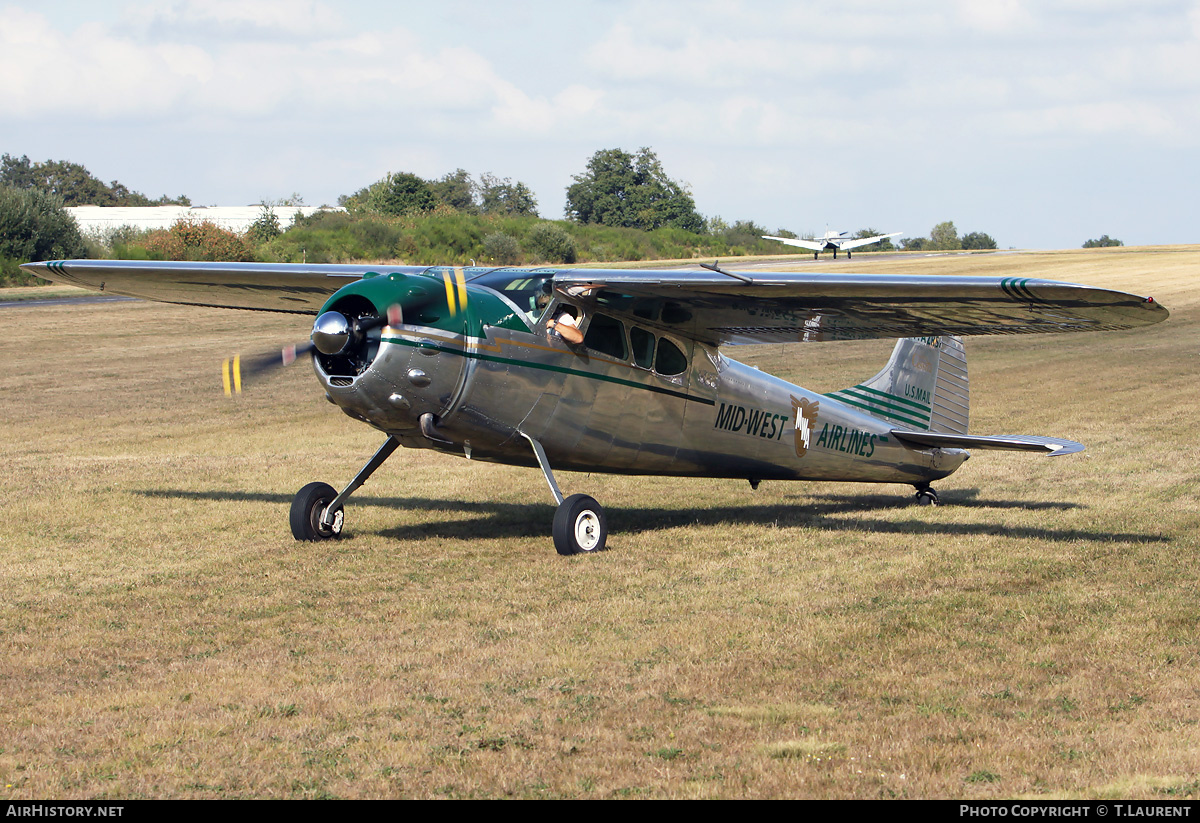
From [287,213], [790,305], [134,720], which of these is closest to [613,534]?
[790,305]

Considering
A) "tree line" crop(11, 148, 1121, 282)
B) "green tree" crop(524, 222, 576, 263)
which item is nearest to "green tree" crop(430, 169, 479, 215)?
"tree line" crop(11, 148, 1121, 282)

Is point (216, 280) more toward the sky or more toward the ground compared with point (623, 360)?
more toward the sky

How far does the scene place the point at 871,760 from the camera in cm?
531

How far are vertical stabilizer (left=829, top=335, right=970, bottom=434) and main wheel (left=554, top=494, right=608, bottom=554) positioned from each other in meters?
4.07

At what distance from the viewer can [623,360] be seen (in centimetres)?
1145

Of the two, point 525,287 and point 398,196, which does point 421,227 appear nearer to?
point 398,196

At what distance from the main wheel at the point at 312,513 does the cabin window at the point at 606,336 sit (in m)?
2.83

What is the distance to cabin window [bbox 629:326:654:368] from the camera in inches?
455

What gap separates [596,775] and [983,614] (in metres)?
4.00

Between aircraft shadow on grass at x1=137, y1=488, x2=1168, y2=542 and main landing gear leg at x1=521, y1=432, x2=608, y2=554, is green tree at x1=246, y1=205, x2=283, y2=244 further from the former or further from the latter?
main landing gear leg at x1=521, y1=432, x2=608, y2=554

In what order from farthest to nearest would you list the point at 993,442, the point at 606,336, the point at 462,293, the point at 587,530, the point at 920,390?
the point at 920,390
the point at 993,442
the point at 606,336
the point at 587,530
the point at 462,293

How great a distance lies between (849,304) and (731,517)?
321 cm

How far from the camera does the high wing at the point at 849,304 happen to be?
905 cm

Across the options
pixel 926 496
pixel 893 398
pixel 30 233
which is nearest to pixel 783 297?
pixel 893 398
